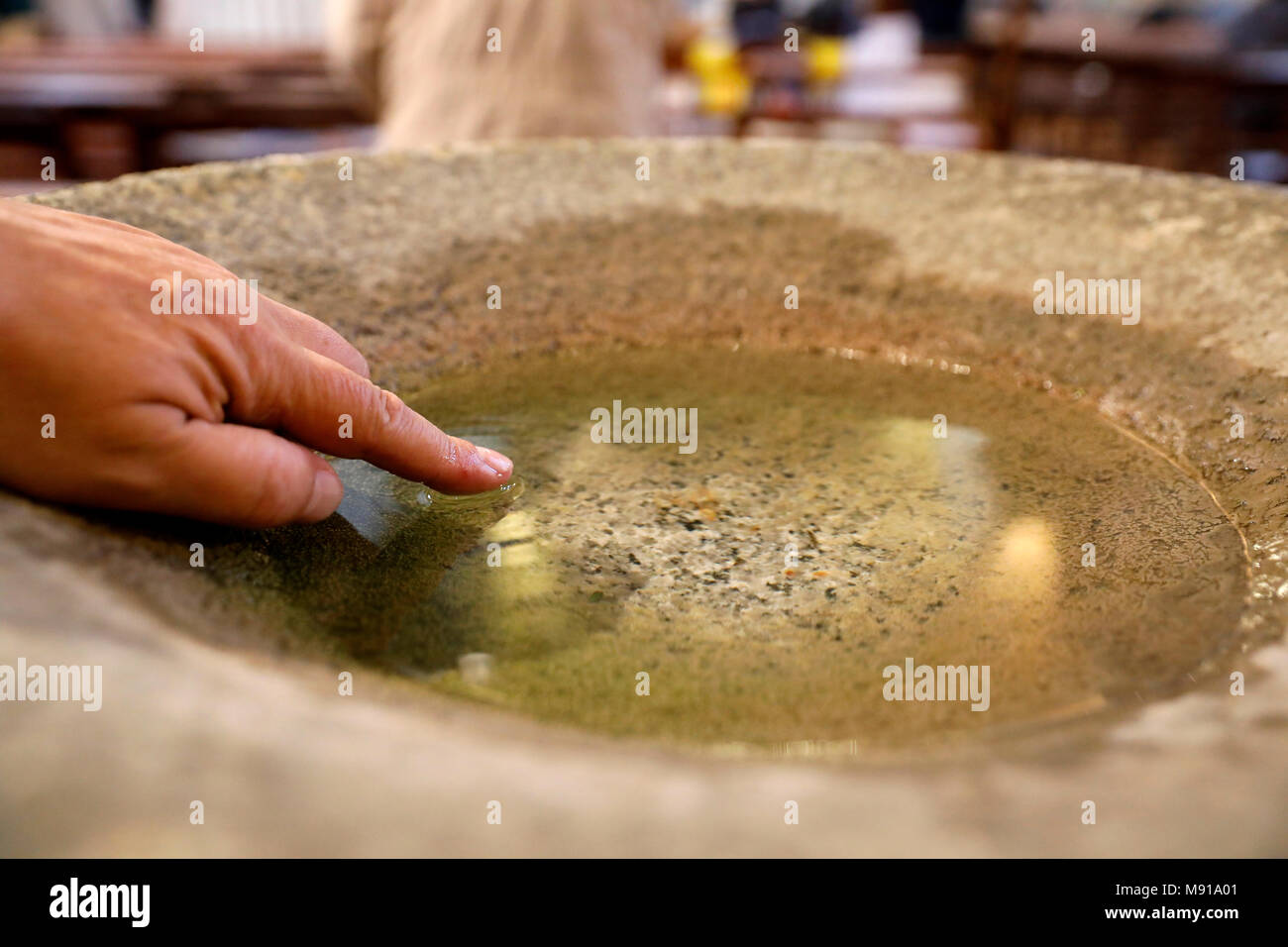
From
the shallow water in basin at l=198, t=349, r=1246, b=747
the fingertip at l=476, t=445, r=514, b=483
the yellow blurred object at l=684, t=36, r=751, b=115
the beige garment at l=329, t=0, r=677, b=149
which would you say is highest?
the yellow blurred object at l=684, t=36, r=751, b=115

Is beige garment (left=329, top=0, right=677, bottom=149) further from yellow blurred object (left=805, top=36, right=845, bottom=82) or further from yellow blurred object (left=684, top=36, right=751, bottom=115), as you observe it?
yellow blurred object (left=684, top=36, right=751, bottom=115)

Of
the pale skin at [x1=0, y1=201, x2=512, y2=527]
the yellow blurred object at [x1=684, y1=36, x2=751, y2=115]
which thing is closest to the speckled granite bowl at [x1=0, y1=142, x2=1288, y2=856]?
the pale skin at [x1=0, y1=201, x2=512, y2=527]

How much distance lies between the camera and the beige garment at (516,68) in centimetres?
192

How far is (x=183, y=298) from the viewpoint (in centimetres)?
62

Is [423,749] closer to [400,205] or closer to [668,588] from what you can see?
[668,588]

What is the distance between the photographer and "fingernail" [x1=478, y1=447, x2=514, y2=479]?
0.84 meters

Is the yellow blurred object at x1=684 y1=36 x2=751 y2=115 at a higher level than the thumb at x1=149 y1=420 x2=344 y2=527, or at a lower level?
higher

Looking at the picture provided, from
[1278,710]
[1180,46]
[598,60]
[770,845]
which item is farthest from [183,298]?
[1180,46]

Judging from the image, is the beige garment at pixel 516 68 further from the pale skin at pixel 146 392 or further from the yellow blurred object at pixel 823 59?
the yellow blurred object at pixel 823 59

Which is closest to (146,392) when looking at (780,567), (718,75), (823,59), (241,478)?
(241,478)

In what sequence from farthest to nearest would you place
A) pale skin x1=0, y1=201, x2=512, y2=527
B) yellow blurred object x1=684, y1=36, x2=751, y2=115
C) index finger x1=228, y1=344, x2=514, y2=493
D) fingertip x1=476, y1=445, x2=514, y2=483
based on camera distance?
yellow blurred object x1=684, y1=36, x2=751, y2=115, fingertip x1=476, y1=445, x2=514, y2=483, index finger x1=228, y1=344, x2=514, y2=493, pale skin x1=0, y1=201, x2=512, y2=527

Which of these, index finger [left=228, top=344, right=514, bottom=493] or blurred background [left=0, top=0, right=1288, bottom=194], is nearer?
index finger [left=228, top=344, right=514, bottom=493]
